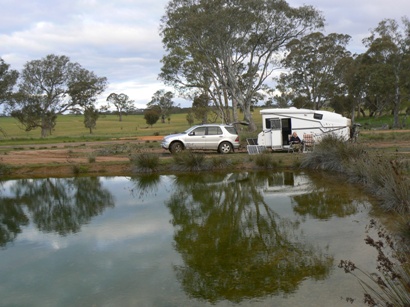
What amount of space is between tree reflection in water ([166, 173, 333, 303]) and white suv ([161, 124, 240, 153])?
10522 millimetres

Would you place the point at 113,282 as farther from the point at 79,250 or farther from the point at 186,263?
the point at 79,250

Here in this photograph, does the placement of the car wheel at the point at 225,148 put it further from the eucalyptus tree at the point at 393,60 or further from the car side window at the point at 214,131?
the eucalyptus tree at the point at 393,60

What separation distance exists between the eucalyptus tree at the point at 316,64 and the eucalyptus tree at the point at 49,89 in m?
26.1

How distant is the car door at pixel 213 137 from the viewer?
22.6 meters

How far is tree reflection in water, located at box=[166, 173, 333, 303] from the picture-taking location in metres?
5.87

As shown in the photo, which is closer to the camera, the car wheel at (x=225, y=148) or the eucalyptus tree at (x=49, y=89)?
the car wheel at (x=225, y=148)

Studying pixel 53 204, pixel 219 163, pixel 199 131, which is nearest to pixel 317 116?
pixel 199 131

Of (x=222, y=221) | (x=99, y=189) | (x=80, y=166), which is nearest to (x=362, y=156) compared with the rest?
(x=222, y=221)

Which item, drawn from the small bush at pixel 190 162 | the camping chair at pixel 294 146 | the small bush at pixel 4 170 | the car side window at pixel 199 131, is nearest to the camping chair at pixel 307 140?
the camping chair at pixel 294 146

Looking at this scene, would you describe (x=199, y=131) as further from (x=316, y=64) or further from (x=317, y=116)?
(x=316, y=64)

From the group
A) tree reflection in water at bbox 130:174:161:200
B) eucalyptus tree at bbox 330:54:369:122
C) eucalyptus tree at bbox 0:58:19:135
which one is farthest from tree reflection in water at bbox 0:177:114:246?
eucalyptus tree at bbox 330:54:369:122

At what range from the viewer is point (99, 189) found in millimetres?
14148

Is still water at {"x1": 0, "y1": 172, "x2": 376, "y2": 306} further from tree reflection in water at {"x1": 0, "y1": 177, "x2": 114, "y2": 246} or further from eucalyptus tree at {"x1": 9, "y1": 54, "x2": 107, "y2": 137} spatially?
eucalyptus tree at {"x1": 9, "y1": 54, "x2": 107, "y2": 137}

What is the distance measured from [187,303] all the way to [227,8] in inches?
1253
